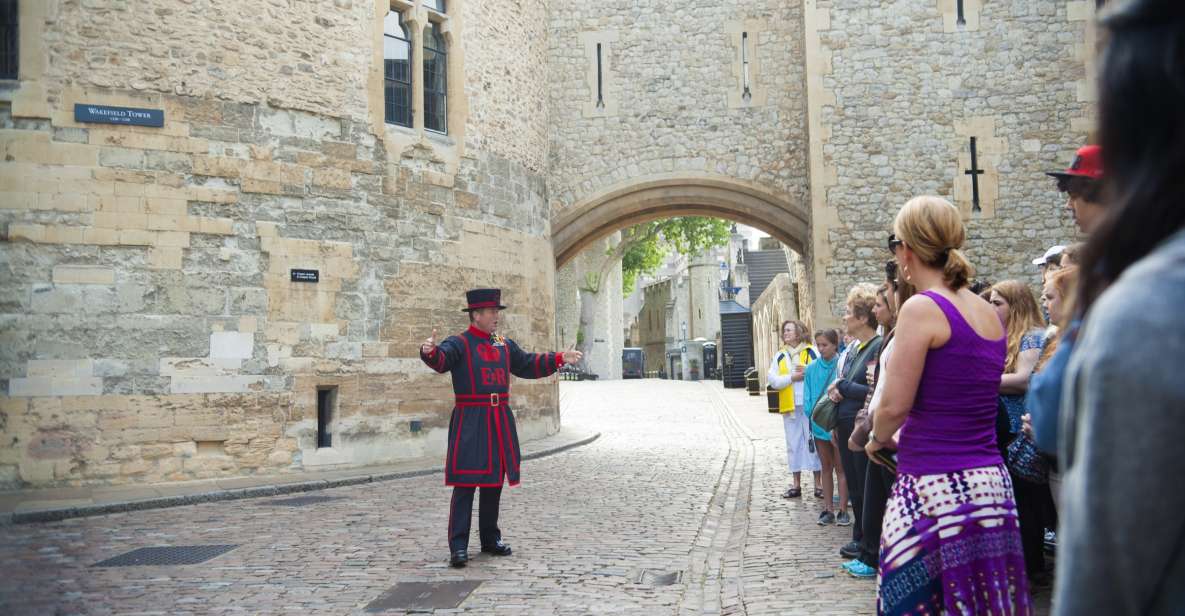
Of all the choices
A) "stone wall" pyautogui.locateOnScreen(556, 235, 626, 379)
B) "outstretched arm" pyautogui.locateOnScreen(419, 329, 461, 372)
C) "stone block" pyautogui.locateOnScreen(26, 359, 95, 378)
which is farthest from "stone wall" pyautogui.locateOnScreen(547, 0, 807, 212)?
"stone wall" pyautogui.locateOnScreen(556, 235, 626, 379)

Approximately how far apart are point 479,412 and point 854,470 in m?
2.31

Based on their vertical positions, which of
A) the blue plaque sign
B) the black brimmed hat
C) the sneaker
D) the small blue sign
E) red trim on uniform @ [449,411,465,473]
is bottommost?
the sneaker

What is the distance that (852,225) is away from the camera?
14.6 meters

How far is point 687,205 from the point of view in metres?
16.4

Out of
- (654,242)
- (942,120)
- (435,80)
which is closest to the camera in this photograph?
(435,80)

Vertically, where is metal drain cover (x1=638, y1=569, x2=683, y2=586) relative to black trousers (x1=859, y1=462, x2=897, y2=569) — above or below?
below

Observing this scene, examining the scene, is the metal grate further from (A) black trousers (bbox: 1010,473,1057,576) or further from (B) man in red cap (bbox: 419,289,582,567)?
(A) black trousers (bbox: 1010,473,1057,576)

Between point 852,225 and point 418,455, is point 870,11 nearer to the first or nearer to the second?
point 852,225

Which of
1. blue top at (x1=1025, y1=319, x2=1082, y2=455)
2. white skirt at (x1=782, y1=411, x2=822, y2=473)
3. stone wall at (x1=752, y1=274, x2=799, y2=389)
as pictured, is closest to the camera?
blue top at (x1=1025, y1=319, x2=1082, y2=455)

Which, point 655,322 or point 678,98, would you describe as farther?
point 655,322

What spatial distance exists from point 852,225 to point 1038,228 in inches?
102

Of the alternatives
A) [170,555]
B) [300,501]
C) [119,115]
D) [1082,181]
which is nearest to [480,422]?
[170,555]

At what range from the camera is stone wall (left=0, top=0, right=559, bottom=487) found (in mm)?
9836

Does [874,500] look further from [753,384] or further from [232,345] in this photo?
[753,384]
